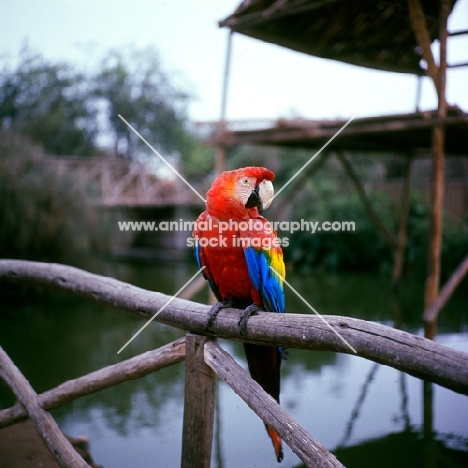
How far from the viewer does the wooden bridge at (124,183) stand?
314 inches

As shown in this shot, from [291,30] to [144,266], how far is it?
6.91m

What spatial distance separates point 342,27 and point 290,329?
415 centimetres

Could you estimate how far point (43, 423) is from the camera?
2082 mm

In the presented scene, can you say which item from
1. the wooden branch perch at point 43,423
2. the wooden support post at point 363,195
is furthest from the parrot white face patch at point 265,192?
the wooden support post at point 363,195

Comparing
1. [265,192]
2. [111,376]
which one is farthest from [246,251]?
[111,376]

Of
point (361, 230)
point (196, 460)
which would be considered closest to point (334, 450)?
point (196, 460)

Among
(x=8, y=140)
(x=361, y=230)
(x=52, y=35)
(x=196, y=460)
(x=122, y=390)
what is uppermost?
(x=52, y=35)

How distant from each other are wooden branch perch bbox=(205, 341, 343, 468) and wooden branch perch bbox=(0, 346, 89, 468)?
0.75m

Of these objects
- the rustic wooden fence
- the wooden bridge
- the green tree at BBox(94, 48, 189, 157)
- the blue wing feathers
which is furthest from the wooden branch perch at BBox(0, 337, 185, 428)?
the green tree at BBox(94, 48, 189, 157)

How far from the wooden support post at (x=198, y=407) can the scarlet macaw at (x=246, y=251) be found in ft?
0.53

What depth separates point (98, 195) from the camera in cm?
752

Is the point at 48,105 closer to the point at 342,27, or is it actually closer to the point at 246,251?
the point at 342,27

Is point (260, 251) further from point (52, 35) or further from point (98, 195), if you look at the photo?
point (98, 195)

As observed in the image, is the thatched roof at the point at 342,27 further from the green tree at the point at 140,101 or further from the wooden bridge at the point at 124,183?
the green tree at the point at 140,101
